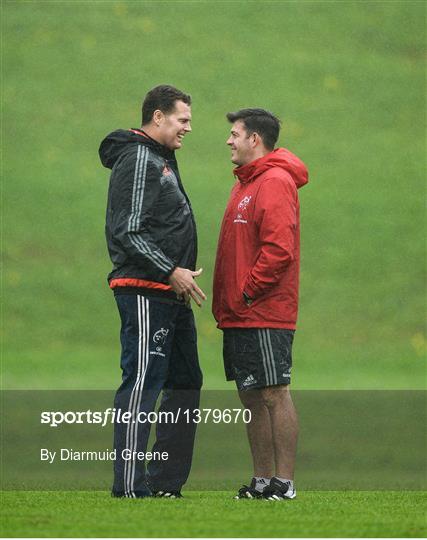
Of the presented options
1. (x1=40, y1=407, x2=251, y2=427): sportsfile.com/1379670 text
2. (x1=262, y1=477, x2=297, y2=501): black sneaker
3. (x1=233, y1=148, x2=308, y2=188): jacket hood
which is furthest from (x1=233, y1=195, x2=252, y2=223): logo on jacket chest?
(x1=262, y1=477, x2=297, y2=501): black sneaker

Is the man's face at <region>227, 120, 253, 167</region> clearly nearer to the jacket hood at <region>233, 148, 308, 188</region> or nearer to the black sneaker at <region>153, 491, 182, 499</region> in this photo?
the jacket hood at <region>233, 148, 308, 188</region>

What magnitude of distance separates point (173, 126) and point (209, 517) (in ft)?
6.03

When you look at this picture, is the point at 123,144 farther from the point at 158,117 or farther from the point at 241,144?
the point at 241,144

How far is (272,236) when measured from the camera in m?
5.10

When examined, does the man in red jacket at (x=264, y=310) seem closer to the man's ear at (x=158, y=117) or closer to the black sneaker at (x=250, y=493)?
the black sneaker at (x=250, y=493)

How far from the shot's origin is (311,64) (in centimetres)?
1329

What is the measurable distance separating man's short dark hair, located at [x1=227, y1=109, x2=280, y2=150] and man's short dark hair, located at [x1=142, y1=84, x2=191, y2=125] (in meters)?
0.27

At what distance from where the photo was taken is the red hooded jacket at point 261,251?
5102 mm

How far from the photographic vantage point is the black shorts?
5.11 meters

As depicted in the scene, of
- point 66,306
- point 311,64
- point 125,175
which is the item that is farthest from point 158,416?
point 311,64

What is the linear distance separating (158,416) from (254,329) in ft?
1.98

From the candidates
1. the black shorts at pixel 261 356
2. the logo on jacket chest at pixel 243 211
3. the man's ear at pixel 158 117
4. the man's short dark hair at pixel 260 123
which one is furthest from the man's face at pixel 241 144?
the black shorts at pixel 261 356

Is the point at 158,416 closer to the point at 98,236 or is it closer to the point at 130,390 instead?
the point at 130,390

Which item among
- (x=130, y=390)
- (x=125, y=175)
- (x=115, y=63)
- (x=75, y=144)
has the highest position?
(x=115, y=63)
